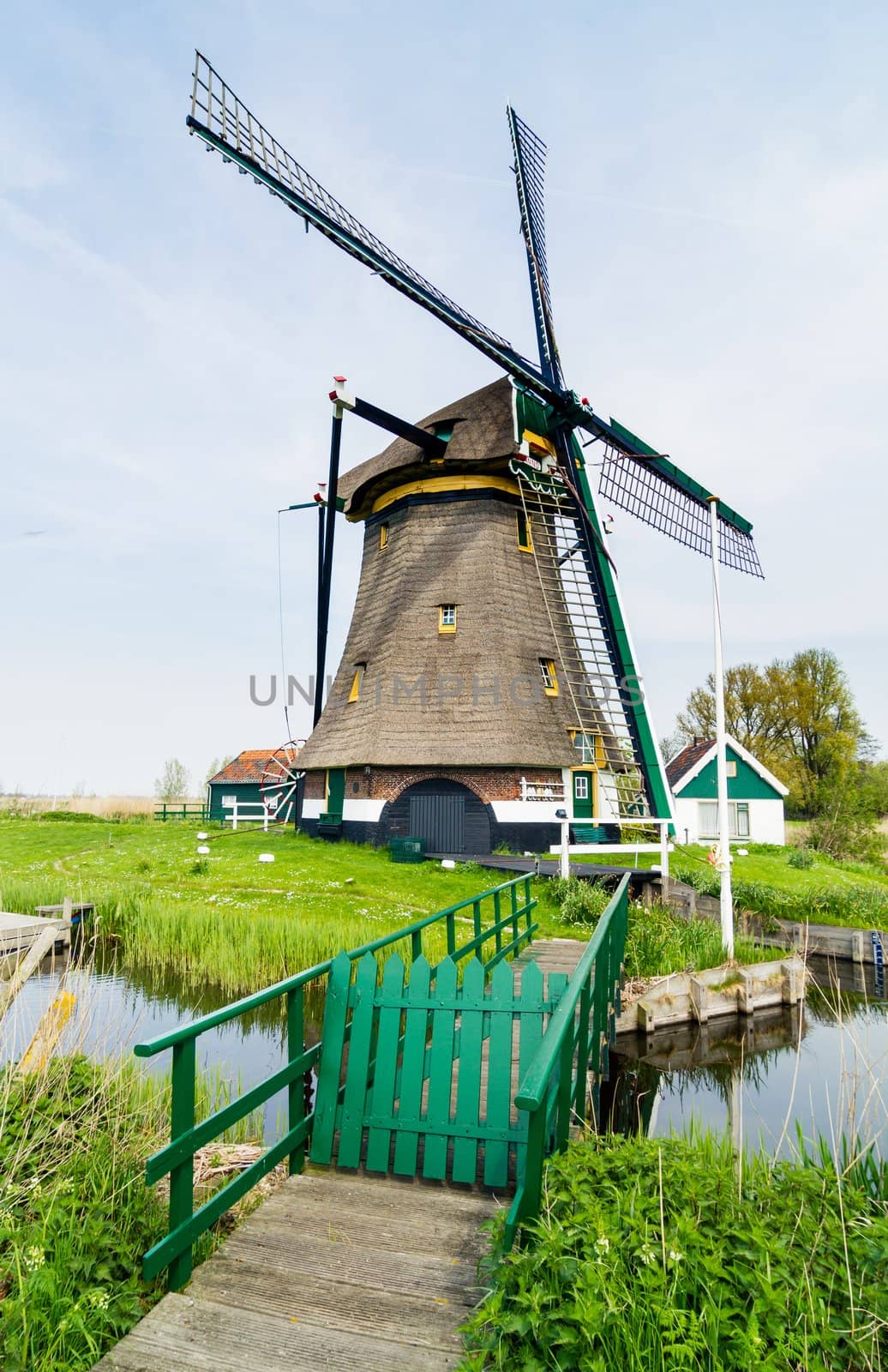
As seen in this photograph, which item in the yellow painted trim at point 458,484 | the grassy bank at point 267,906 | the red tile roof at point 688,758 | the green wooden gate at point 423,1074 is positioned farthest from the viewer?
the red tile roof at point 688,758

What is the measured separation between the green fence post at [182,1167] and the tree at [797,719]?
3642 cm

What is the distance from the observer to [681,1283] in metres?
2.43

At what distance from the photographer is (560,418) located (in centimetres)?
1817

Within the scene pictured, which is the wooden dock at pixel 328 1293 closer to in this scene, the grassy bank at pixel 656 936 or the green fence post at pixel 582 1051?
the green fence post at pixel 582 1051

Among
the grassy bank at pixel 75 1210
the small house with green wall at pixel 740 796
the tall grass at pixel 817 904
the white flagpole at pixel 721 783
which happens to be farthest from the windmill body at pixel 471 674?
the grassy bank at pixel 75 1210

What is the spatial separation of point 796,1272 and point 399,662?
16784mm

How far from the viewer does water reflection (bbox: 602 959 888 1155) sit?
663 centimetres

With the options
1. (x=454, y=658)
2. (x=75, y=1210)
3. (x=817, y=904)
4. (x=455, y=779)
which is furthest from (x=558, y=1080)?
(x=454, y=658)

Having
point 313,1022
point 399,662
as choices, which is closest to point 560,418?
point 399,662

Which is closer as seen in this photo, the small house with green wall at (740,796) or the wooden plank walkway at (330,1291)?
the wooden plank walkway at (330,1291)

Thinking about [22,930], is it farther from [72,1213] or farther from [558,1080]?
[558,1080]

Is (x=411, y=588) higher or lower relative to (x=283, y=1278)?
higher

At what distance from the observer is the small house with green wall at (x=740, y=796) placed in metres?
28.0

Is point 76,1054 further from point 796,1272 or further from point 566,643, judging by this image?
point 566,643
